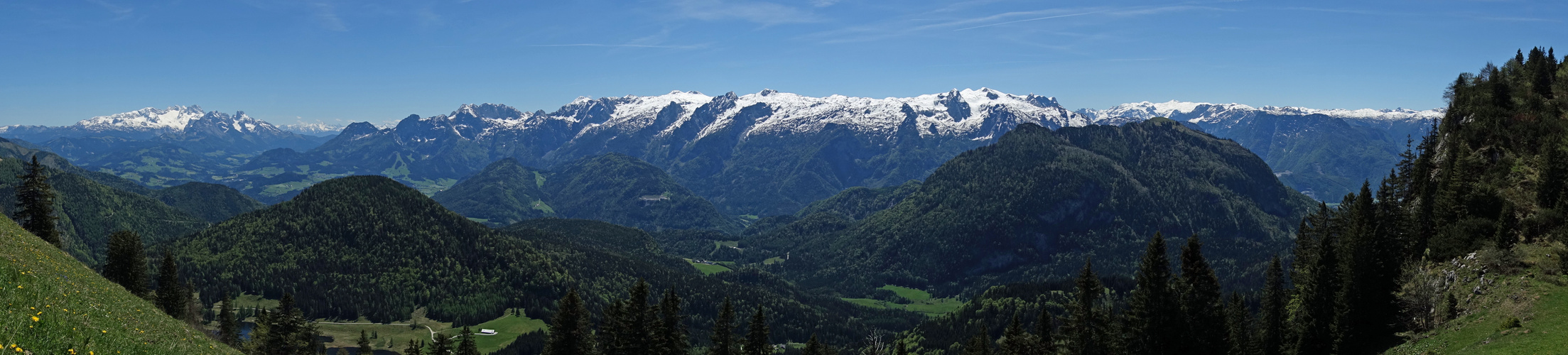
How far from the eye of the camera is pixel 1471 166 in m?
91.9

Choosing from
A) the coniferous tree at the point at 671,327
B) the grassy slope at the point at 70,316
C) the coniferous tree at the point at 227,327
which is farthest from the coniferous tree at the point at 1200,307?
the coniferous tree at the point at 227,327

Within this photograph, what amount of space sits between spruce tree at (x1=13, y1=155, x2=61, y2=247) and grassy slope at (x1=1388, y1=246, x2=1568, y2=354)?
5525 inches

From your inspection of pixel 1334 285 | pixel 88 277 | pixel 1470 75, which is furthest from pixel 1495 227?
pixel 88 277

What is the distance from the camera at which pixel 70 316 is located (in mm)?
28609

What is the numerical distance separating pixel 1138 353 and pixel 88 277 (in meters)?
76.8

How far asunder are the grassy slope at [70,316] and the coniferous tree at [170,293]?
202ft

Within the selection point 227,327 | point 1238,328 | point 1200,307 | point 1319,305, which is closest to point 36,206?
point 227,327

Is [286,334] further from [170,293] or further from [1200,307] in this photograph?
[1200,307]

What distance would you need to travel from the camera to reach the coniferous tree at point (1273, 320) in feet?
294

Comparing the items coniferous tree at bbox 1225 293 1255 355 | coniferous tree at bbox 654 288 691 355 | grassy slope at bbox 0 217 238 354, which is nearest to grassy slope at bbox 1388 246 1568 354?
coniferous tree at bbox 1225 293 1255 355

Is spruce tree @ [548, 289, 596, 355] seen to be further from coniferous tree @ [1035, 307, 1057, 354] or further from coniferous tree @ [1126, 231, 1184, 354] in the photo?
coniferous tree @ [1126, 231, 1184, 354]

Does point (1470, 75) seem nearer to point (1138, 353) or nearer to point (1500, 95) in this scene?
point (1500, 95)

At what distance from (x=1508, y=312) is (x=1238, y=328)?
25878mm

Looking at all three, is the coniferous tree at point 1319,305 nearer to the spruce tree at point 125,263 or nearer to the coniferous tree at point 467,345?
the coniferous tree at point 467,345
